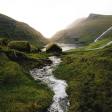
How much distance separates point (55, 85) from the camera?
57.4m

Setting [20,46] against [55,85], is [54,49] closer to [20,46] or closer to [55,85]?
[20,46]

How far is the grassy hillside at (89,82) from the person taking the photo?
150ft

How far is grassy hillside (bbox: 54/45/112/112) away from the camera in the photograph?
4559cm

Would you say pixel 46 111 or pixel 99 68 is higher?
pixel 99 68

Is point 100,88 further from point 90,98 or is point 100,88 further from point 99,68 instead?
point 99,68

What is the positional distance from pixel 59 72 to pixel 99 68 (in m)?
9.80

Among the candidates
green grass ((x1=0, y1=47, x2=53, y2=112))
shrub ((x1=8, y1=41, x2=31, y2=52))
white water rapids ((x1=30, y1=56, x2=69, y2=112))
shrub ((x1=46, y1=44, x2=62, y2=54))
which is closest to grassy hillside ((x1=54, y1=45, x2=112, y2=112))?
white water rapids ((x1=30, y1=56, x2=69, y2=112))

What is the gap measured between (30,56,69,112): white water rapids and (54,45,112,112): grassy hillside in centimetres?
105

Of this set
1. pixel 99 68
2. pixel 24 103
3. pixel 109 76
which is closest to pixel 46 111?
→ pixel 24 103

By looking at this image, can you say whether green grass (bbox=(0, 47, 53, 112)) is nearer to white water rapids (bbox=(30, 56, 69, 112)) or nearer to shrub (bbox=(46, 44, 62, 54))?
white water rapids (bbox=(30, 56, 69, 112))

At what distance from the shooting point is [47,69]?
70625 mm

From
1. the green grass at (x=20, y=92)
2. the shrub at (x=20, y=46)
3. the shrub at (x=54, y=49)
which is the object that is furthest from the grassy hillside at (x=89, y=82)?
the shrub at (x=54, y=49)

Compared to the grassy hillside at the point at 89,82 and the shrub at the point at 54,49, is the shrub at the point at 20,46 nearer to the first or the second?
the shrub at the point at 54,49

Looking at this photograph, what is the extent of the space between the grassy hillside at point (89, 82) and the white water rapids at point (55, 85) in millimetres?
1054
